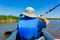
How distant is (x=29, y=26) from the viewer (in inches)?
129

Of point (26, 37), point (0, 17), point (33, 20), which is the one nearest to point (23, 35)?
point (26, 37)

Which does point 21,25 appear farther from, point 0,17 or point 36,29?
point 0,17

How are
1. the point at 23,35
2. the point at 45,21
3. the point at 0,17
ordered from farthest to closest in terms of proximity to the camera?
the point at 0,17
the point at 45,21
the point at 23,35

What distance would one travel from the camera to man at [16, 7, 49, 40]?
3.27m

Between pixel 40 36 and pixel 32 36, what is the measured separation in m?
0.22

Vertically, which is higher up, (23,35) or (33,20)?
(33,20)

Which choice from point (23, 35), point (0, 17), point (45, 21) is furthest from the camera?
point (0, 17)

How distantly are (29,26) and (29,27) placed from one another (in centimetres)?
2

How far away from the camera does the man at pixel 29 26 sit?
3.27 meters

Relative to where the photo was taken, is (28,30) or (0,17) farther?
(0,17)

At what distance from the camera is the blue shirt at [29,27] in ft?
10.7

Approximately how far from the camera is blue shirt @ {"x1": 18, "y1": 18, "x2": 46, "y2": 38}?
10.7 ft

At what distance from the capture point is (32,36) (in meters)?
3.29

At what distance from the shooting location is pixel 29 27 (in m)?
3.27
